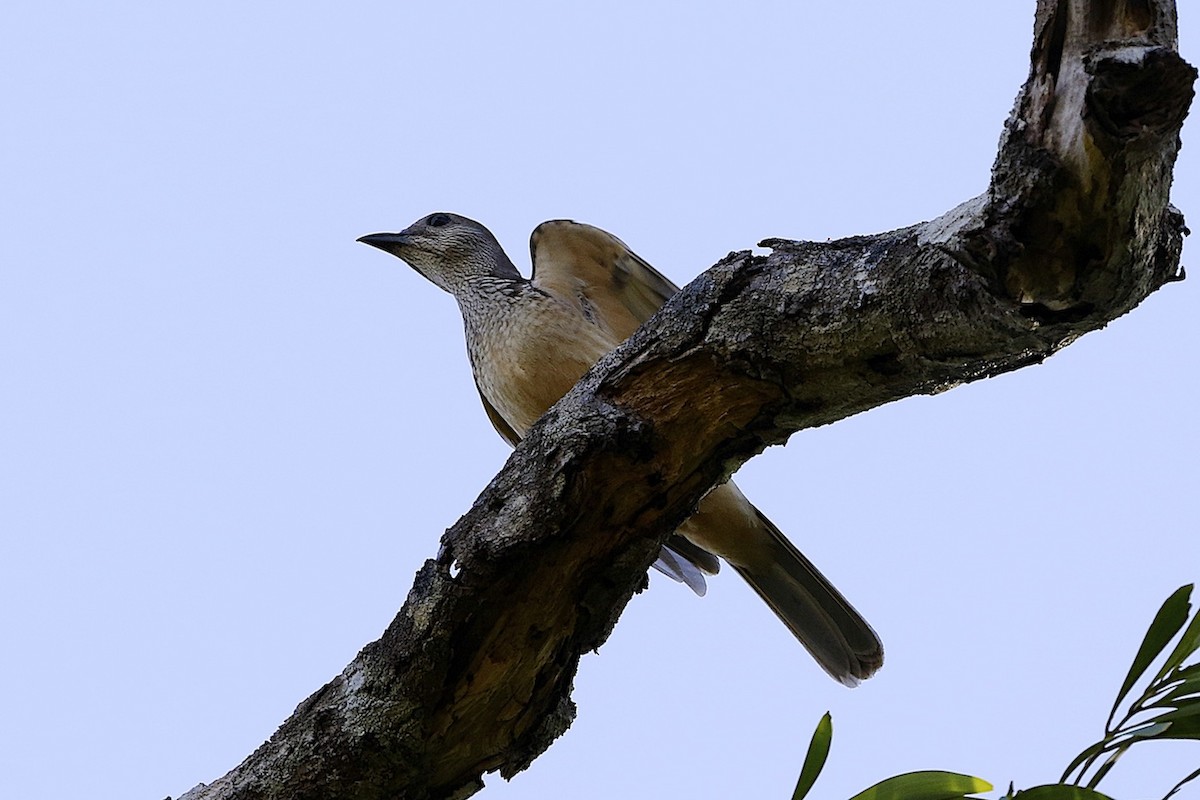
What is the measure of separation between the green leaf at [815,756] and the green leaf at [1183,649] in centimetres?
58

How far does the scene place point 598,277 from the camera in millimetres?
5148

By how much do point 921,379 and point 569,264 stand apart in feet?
9.35

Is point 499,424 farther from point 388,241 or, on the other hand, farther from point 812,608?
point 812,608

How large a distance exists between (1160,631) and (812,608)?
7.84ft

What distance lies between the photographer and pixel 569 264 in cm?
519

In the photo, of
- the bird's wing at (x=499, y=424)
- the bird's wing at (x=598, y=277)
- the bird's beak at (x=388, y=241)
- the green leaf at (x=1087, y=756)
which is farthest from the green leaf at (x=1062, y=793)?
the bird's beak at (x=388, y=241)

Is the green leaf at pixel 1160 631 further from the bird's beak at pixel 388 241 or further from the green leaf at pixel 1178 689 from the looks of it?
the bird's beak at pixel 388 241

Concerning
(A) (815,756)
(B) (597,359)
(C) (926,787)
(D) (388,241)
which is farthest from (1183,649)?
(D) (388,241)

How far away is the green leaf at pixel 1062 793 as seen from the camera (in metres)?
2.05

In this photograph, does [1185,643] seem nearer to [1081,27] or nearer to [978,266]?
[978,266]

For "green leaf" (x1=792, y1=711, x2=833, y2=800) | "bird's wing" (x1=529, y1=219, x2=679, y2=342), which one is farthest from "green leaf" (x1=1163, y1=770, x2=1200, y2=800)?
"bird's wing" (x1=529, y1=219, x2=679, y2=342)

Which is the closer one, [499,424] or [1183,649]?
[1183,649]

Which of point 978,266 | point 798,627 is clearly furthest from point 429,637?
point 798,627

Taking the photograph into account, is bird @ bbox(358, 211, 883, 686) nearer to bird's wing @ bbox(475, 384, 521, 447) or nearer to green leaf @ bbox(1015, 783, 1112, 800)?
bird's wing @ bbox(475, 384, 521, 447)
